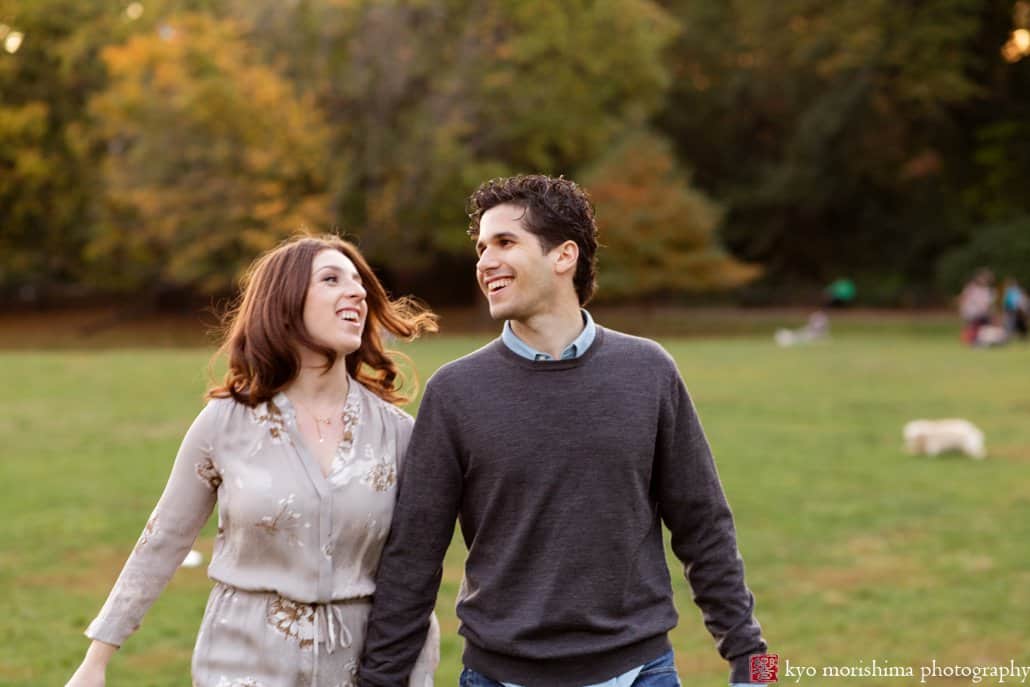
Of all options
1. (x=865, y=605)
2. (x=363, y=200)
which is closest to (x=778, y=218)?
(x=363, y=200)

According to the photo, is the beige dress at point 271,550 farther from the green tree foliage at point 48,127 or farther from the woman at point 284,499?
the green tree foliage at point 48,127

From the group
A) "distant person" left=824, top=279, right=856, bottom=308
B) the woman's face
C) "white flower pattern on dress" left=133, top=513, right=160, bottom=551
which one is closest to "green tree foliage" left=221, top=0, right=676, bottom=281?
"distant person" left=824, top=279, right=856, bottom=308

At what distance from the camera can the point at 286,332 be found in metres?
3.52

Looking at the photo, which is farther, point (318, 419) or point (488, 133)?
point (488, 133)

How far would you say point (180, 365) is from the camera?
24391 millimetres

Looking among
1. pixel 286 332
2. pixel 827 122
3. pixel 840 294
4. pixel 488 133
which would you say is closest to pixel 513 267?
pixel 286 332


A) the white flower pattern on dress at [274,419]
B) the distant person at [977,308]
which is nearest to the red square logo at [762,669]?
the white flower pattern on dress at [274,419]

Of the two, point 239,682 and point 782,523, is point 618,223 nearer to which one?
point 782,523

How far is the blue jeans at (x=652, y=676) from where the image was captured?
10.9 ft

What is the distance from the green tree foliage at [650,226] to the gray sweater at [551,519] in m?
38.0

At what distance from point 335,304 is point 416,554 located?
2.35ft

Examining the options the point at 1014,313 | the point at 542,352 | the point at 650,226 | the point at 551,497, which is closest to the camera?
the point at 551,497

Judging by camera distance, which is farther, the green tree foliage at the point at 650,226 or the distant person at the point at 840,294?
the distant person at the point at 840,294

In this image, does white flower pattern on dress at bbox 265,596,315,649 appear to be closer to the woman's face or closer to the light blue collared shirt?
the woman's face
